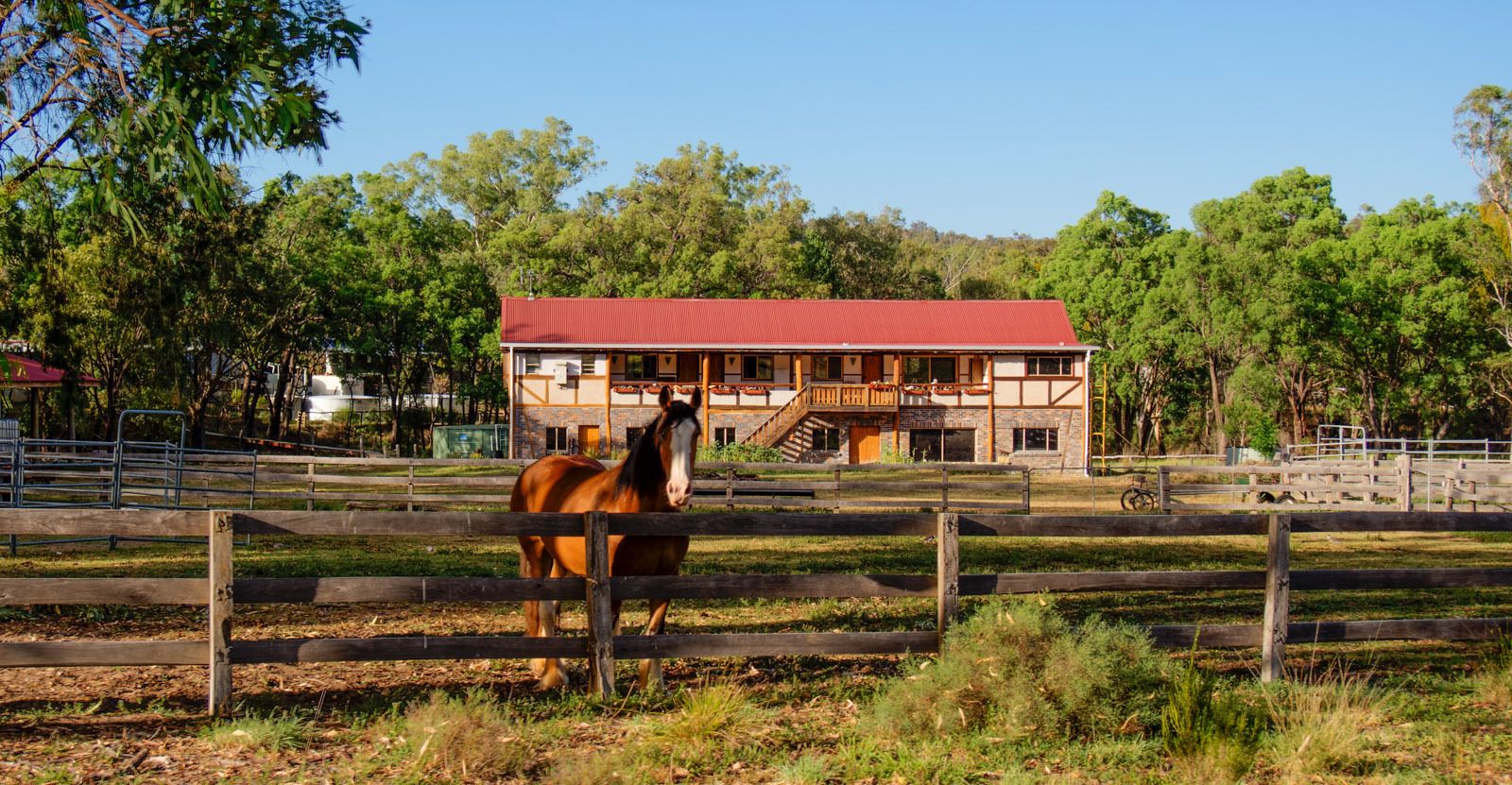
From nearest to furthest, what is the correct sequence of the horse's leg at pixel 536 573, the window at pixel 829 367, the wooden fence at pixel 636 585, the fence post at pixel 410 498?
the wooden fence at pixel 636 585
the horse's leg at pixel 536 573
the fence post at pixel 410 498
the window at pixel 829 367

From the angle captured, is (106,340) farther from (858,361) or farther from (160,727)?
(160,727)

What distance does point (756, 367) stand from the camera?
4619cm

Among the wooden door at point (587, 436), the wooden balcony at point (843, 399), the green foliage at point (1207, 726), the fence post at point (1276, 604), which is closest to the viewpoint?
the green foliage at point (1207, 726)

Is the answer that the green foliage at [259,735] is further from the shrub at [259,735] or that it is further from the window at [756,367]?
the window at [756,367]

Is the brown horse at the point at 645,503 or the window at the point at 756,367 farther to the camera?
the window at the point at 756,367

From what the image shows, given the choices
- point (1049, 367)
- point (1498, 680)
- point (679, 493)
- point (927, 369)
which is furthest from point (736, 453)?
point (1498, 680)

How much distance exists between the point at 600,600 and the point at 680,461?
101 centimetres

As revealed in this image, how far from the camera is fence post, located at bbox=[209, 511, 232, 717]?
6.26 metres

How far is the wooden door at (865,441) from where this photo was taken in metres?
45.5

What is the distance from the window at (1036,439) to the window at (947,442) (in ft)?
5.68

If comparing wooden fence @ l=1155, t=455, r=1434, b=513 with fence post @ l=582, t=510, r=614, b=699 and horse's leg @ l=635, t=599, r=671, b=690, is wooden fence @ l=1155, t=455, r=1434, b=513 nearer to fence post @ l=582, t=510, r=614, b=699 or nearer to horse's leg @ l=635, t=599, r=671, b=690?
horse's leg @ l=635, t=599, r=671, b=690

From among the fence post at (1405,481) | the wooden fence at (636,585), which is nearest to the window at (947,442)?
the fence post at (1405,481)

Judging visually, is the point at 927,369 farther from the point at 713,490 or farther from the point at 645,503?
the point at 645,503

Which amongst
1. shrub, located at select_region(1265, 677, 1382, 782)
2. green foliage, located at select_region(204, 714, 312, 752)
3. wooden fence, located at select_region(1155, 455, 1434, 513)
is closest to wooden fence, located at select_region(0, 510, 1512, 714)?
green foliage, located at select_region(204, 714, 312, 752)
